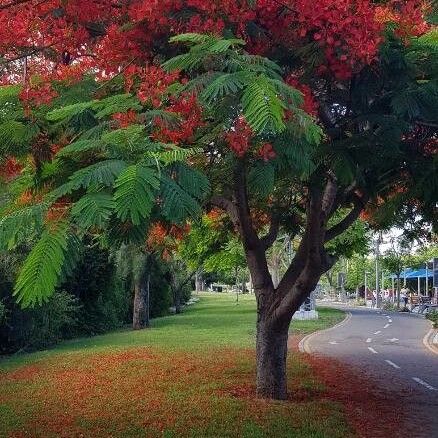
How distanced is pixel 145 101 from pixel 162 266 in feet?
93.0

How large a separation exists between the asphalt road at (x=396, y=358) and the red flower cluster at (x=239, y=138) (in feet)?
19.2

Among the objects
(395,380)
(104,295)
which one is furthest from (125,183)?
(104,295)

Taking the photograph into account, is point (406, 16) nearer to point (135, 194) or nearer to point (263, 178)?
point (263, 178)

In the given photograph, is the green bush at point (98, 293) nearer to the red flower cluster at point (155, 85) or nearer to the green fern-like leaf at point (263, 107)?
the red flower cluster at point (155, 85)

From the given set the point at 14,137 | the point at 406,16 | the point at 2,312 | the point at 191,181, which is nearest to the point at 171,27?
the point at 14,137

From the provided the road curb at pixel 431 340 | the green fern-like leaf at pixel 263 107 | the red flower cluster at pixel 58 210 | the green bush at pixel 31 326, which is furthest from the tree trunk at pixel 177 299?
the red flower cluster at pixel 58 210

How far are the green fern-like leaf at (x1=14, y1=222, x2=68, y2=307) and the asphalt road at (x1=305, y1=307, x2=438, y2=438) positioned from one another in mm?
7279

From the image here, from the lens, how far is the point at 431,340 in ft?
79.2

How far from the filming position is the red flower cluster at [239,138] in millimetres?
4879

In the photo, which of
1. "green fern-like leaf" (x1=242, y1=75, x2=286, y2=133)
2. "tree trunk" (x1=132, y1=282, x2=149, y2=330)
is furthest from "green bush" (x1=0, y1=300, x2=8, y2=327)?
"green fern-like leaf" (x1=242, y1=75, x2=286, y2=133)

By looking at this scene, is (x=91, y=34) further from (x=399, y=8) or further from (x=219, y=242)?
(x=219, y=242)

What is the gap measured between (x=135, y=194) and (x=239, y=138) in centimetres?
184

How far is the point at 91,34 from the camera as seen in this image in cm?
743

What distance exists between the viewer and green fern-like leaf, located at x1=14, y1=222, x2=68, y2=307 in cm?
314
